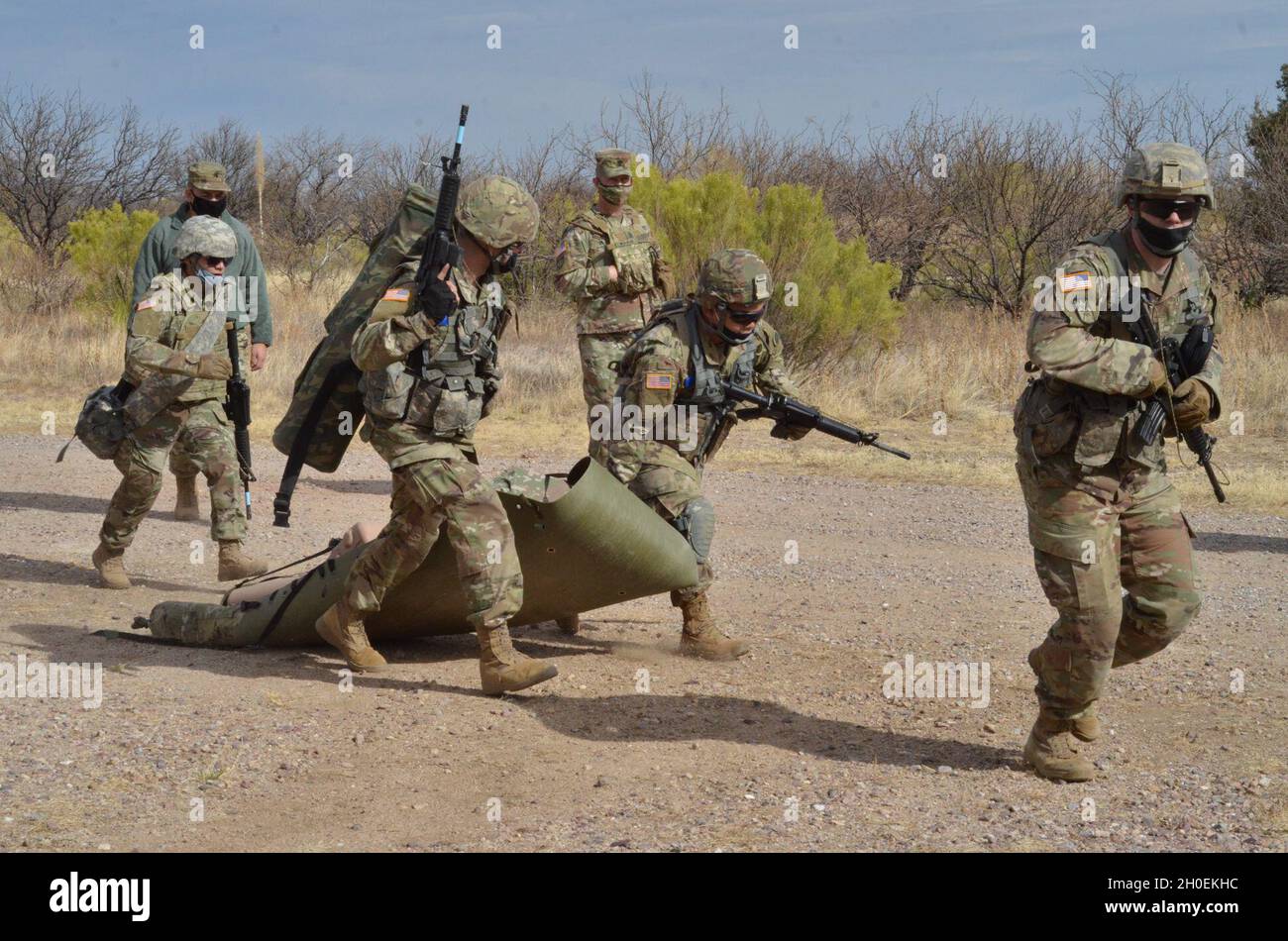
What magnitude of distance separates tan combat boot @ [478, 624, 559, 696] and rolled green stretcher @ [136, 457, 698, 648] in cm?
34

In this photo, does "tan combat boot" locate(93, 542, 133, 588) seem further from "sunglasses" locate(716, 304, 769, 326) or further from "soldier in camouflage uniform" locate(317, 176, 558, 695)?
"sunglasses" locate(716, 304, 769, 326)

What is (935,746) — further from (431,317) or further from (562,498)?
(431,317)

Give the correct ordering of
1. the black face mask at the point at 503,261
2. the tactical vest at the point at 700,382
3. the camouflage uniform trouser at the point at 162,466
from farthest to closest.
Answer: the camouflage uniform trouser at the point at 162,466 < the tactical vest at the point at 700,382 < the black face mask at the point at 503,261

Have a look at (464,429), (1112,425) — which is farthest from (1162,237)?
(464,429)

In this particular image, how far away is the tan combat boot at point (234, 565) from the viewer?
7227mm

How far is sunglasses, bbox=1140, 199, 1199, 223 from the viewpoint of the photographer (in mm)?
4293

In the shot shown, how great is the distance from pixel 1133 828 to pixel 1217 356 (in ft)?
4.72

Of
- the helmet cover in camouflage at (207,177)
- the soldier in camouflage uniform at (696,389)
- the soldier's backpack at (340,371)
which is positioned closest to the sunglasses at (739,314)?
the soldier in camouflage uniform at (696,389)

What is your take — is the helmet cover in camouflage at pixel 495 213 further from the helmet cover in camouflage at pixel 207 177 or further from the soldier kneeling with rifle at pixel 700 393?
the helmet cover in camouflage at pixel 207 177

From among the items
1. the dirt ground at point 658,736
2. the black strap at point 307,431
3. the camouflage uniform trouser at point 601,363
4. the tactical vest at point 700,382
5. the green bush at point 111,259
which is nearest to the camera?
the dirt ground at point 658,736

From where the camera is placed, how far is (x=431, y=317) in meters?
4.95

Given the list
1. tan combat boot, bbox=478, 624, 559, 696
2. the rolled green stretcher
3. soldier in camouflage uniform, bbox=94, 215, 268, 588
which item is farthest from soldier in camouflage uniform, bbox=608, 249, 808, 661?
soldier in camouflage uniform, bbox=94, 215, 268, 588

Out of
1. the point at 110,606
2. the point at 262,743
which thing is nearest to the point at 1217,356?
the point at 262,743

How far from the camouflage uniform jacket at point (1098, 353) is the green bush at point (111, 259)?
15.3 m
